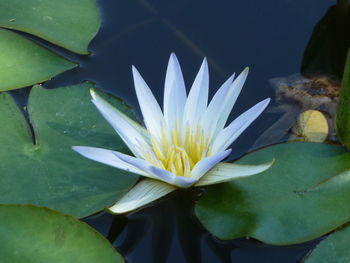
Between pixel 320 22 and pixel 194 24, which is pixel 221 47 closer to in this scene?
pixel 194 24

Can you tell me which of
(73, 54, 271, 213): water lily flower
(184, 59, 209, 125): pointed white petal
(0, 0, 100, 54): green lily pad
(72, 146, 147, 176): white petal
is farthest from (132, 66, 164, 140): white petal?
(0, 0, 100, 54): green lily pad

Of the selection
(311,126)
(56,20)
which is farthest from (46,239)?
(56,20)

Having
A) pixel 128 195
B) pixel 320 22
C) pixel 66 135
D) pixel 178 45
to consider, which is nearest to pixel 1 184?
pixel 66 135

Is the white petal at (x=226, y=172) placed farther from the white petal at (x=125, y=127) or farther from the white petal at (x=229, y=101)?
the white petal at (x=125, y=127)

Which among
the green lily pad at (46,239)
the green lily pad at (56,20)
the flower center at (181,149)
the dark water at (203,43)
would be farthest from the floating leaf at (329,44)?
the green lily pad at (46,239)

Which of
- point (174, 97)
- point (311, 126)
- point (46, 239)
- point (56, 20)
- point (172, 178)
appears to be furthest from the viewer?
point (56, 20)

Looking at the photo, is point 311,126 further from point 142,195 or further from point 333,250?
point 142,195
